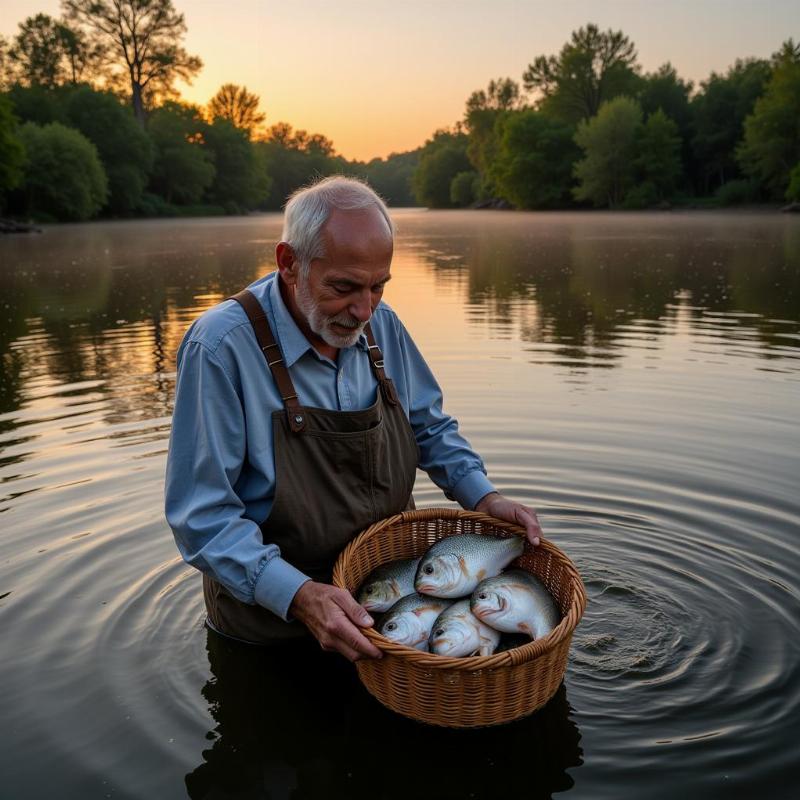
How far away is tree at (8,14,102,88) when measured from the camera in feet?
252

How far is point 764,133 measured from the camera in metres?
61.2

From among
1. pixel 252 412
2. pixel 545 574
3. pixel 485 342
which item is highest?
pixel 252 412

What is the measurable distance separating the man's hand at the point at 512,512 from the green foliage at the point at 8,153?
49790 mm

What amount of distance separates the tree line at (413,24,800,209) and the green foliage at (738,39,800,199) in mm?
71

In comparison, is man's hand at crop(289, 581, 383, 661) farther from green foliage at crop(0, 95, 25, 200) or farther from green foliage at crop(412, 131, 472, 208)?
green foliage at crop(412, 131, 472, 208)

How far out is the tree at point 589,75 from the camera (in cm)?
9194

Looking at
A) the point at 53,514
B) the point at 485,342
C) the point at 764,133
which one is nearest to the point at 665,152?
the point at 764,133

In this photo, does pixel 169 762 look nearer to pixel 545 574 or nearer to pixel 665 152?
pixel 545 574

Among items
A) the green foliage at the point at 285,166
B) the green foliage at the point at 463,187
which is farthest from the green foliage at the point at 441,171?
the green foliage at the point at 285,166

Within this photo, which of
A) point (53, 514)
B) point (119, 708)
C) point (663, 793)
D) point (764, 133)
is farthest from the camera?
point (764, 133)

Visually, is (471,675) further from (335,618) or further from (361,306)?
(361,306)

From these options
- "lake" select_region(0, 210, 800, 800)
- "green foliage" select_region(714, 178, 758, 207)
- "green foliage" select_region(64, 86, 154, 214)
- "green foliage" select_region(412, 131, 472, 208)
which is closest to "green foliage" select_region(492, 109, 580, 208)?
"green foliage" select_region(714, 178, 758, 207)

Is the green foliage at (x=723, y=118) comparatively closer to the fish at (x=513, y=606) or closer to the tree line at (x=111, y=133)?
the tree line at (x=111, y=133)

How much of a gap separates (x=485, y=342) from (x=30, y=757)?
829 cm
